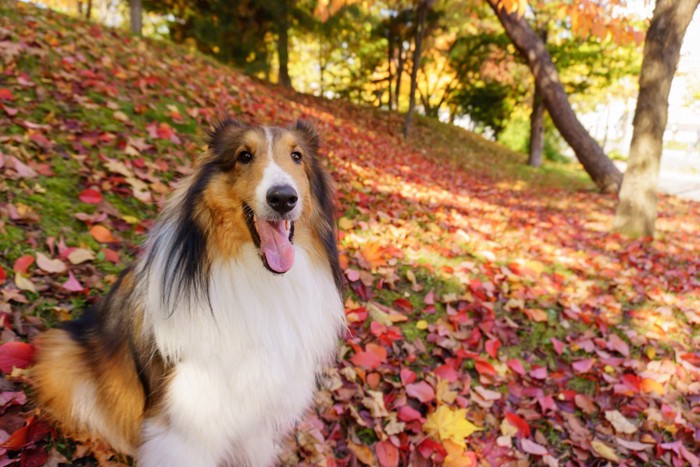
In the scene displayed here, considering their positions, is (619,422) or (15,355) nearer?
(15,355)

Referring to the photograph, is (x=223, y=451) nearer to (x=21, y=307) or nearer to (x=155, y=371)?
(x=155, y=371)

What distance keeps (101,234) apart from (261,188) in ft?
7.25

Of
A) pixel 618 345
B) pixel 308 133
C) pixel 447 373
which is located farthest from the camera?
pixel 618 345

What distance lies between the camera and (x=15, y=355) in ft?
7.47

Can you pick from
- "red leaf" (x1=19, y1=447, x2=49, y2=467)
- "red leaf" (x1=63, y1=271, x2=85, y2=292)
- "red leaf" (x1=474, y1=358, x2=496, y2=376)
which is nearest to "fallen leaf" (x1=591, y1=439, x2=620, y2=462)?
"red leaf" (x1=474, y1=358, x2=496, y2=376)

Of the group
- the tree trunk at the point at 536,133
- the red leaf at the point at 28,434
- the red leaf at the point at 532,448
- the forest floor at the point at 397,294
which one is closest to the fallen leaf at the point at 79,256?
the forest floor at the point at 397,294

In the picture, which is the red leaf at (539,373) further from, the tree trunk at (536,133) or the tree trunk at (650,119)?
the tree trunk at (536,133)

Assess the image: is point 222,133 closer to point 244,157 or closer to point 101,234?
point 244,157

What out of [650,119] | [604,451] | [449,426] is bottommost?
[604,451]

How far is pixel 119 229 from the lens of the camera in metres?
3.67

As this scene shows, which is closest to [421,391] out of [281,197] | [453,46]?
[281,197]

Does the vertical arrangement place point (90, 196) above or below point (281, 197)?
below

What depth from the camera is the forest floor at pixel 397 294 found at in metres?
2.76

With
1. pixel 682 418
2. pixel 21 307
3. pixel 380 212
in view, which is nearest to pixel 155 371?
pixel 21 307
